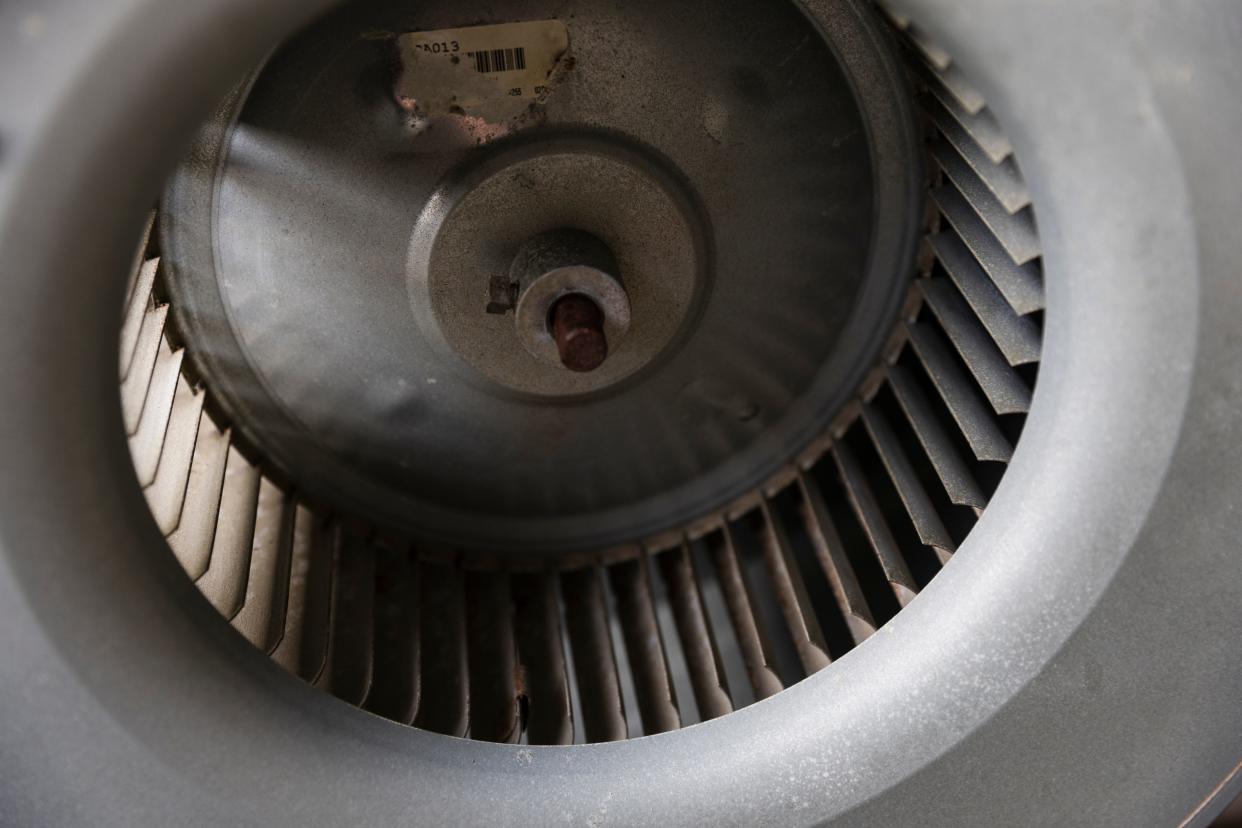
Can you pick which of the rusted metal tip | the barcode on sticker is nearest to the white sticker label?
the barcode on sticker

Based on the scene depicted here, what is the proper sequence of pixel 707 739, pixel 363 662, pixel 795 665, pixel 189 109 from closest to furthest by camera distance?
pixel 189 109, pixel 707 739, pixel 363 662, pixel 795 665

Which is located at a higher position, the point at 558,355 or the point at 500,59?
the point at 500,59

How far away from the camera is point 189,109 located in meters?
0.51

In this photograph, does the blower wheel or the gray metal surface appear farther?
the gray metal surface

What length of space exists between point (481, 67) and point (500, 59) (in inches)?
0.6

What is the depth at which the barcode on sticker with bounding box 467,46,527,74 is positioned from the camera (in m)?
0.72

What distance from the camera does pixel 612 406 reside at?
919 millimetres

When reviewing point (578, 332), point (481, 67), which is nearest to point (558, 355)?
point (578, 332)

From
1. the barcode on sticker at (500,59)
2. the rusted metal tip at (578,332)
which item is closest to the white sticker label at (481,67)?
the barcode on sticker at (500,59)

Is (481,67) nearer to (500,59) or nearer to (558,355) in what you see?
(500,59)

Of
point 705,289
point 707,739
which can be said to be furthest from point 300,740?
point 705,289

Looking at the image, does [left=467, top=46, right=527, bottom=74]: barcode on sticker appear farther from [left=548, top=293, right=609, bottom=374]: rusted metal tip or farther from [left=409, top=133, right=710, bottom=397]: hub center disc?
[left=548, top=293, right=609, bottom=374]: rusted metal tip

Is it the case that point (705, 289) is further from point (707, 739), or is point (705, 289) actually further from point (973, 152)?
point (707, 739)

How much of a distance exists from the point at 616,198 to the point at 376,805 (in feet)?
1.49
